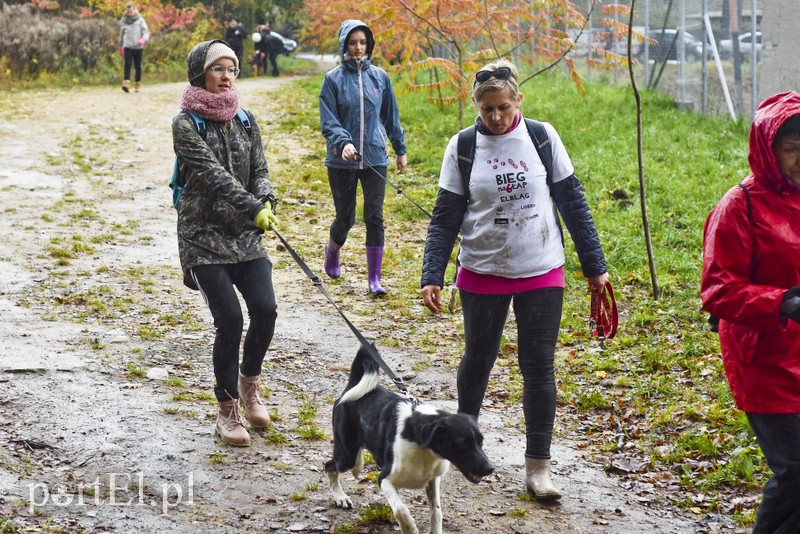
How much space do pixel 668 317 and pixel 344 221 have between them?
9.86 ft

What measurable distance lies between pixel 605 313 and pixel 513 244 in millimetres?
736

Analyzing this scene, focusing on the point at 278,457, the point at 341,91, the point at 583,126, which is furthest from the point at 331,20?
the point at 278,457

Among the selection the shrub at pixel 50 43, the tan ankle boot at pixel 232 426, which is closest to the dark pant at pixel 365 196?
the tan ankle boot at pixel 232 426

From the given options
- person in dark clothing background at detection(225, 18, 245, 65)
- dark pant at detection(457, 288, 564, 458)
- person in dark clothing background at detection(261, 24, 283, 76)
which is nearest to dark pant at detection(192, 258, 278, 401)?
dark pant at detection(457, 288, 564, 458)

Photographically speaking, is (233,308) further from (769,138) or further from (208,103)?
(769,138)

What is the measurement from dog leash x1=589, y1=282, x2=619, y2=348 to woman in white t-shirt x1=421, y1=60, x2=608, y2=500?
0.32 feet

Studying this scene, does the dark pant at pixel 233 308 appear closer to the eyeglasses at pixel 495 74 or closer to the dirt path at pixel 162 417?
the dirt path at pixel 162 417

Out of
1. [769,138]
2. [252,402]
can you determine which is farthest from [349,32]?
[769,138]

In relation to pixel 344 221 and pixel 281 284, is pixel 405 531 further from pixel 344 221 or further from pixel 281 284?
pixel 281 284

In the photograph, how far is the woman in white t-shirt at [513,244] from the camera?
466 cm

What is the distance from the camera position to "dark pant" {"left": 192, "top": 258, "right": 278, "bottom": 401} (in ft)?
17.5

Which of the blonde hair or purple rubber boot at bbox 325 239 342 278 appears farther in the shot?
purple rubber boot at bbox 325 239 342 278

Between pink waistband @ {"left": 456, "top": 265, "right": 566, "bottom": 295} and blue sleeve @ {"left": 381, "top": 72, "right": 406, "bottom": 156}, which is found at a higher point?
blue sleeve @ {"left": 381, "top": 72, "right": 406, "bottom": 156}

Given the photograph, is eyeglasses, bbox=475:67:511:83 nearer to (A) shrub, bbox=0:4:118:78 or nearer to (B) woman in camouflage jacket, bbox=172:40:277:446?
(B) woman in camouflage jacket, bbox=172:40:277:446
